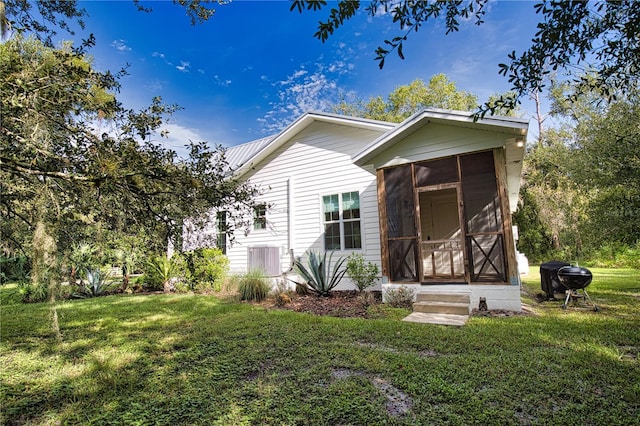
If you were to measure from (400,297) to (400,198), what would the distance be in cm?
218

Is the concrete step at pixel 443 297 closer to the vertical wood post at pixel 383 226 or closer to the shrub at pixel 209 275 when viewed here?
the vertical wood post at pixel 383 226

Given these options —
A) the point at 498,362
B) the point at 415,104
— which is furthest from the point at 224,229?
the point at 415,104

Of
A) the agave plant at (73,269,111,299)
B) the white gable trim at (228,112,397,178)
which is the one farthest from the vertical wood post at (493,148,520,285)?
the agave plant at (73,269,111,299)

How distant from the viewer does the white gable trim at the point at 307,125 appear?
8750 mm

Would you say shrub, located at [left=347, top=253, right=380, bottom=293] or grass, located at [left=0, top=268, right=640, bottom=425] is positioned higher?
shrub, located at [left=347, top=253, right=380, bottom=293]

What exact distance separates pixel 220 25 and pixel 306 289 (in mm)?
6360

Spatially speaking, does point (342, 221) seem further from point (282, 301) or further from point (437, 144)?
point (437, 144)

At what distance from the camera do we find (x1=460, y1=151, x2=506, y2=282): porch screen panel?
19.9 feet

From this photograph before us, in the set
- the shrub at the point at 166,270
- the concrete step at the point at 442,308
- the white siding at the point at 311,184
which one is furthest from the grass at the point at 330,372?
the shrub at the point at 166,270

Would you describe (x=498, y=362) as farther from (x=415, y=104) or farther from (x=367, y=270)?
(x=415, y=104)

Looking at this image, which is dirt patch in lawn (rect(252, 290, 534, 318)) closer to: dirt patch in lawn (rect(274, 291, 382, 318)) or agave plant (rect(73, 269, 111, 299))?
dirt patch in lawn (rect(274, 291, 382, 318))

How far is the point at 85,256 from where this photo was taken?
5719mm

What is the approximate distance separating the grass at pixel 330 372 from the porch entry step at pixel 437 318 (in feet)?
0.81

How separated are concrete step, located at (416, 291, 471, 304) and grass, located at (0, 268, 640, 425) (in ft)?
2.56
